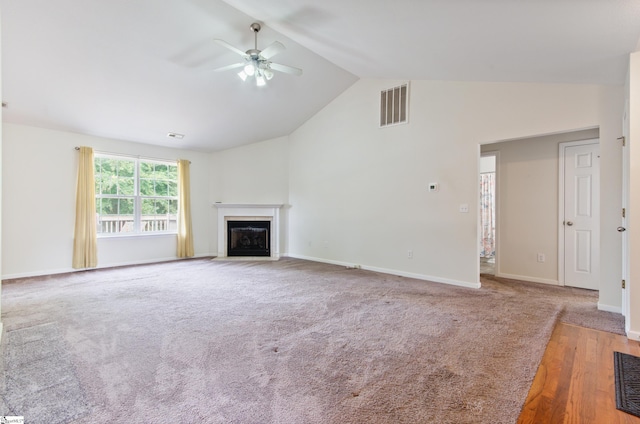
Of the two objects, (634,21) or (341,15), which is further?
(341,15)

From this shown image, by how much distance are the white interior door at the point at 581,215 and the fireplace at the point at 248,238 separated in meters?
5.35

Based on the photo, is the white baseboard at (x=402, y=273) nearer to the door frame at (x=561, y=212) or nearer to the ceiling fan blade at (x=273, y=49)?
the door frame at (x=561, y=212)

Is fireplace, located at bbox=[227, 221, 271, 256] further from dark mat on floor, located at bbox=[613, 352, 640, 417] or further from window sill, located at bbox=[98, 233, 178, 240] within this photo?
dark mat on floor, located at bbox=[613, 352, 640, 417]

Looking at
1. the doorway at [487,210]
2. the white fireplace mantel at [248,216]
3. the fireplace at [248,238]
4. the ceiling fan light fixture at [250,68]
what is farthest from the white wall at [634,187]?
the fireplace at [248,238]

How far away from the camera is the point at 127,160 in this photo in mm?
5883

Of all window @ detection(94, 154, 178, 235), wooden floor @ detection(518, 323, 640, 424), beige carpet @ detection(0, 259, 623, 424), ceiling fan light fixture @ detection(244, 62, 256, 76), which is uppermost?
ceiling fan light fixture @ detection(244, 62, 256, 76)

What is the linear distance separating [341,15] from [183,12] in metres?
1.66

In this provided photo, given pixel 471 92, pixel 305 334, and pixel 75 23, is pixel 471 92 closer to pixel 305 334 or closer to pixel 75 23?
pixel 305 334

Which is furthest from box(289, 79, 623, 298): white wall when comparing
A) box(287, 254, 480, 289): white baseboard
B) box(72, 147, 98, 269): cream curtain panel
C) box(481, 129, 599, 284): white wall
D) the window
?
box(72, 147, 98, 269): cream curtain panel

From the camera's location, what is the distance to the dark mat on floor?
5.49 feet

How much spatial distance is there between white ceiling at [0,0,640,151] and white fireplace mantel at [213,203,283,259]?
223 cm

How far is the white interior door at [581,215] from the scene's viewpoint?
4.04m

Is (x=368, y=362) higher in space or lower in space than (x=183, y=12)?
lower

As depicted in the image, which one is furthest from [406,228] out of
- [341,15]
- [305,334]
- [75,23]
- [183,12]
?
[75,23]
